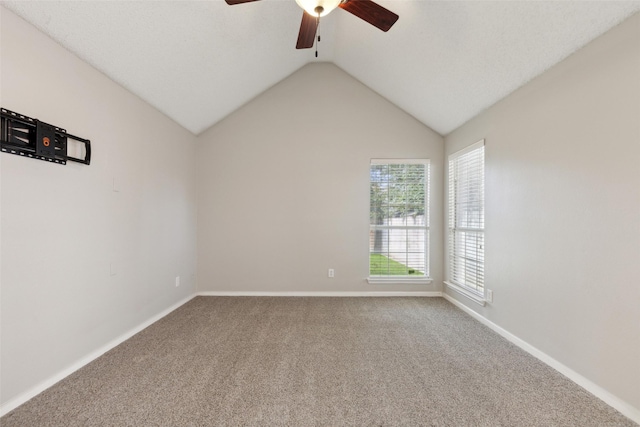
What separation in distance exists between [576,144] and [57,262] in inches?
147

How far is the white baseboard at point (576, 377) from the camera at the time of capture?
5.26ft

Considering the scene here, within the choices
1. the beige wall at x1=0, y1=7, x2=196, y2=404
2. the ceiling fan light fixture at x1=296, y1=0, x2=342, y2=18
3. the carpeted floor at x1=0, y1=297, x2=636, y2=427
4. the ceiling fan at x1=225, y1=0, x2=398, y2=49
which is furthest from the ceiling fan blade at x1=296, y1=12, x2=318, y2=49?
the carpeted floor at x1=0, y1=297, x2=636, y2=427

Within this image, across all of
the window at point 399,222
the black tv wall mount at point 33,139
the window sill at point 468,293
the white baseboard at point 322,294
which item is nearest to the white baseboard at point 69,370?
the white baseboard at point 322,294

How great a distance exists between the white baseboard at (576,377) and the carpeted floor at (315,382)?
0.04 m

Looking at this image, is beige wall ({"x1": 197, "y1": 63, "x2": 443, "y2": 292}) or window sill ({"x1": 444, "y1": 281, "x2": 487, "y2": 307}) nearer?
window sill ({"x1": 444, "y1": 281, "x2": 487, "y2": 307})

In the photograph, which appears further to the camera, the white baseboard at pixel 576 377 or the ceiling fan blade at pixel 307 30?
the ceiling fan blade at pixel 307 30

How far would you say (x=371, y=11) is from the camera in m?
1.92

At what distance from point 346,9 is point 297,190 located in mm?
2428

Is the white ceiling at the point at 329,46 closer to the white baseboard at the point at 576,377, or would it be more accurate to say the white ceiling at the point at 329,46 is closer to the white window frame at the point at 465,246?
the white window frame at the point at 465,246

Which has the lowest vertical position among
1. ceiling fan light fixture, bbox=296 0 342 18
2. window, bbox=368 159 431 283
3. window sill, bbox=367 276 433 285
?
window sill, bbox=367 276 433 285

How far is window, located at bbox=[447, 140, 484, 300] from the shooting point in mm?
3152

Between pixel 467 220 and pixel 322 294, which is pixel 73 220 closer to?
pixel 322 294

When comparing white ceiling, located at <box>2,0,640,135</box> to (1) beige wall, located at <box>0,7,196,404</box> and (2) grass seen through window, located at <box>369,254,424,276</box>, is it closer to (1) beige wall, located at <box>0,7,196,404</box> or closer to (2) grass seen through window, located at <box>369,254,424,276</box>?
(1) beige wall, located at <box>0,7,196,404</box>

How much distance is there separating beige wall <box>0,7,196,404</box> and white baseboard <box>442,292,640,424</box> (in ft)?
11.7
